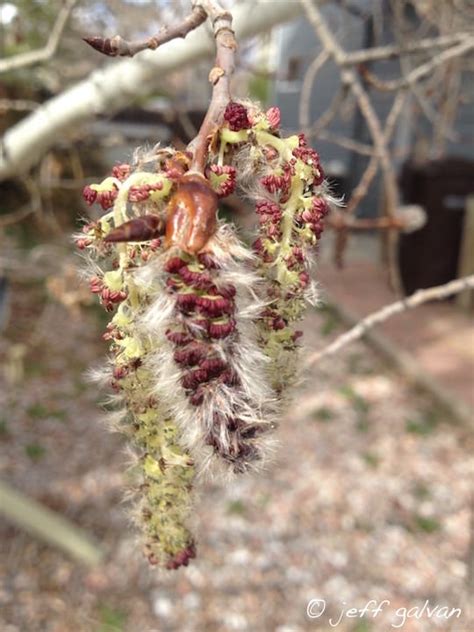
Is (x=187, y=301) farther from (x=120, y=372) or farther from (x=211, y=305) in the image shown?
(x=120, y=372)

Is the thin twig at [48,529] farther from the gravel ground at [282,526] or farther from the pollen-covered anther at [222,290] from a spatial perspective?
the pollen-covered anther at [222,290]

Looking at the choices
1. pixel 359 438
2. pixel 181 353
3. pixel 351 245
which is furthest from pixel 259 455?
pixel 351 245

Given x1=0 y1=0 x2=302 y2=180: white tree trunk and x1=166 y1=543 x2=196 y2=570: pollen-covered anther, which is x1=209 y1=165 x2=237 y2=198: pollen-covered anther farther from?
x1=0 y1=0 x2=302 y2=180: white tree trunk

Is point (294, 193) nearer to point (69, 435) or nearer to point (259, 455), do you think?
point (259, 455)

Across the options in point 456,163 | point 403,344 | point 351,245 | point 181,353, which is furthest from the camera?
point 351,245

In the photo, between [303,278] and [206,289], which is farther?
[303,278]

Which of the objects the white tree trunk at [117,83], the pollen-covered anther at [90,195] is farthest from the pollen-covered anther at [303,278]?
the white tree trunk at [117,83]

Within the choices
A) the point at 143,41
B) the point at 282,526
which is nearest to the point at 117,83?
the point at 143,41
